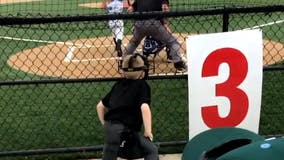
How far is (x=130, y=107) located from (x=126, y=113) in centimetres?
6

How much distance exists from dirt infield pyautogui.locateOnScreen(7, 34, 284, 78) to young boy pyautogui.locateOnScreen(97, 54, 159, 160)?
376 cm

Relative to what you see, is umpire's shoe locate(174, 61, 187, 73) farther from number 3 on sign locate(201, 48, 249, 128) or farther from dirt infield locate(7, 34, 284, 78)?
number 3 on sign locate(201, 48, 249, 128)

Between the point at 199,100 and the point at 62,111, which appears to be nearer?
the point at 199,100

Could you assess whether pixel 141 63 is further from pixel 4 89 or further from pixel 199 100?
pixel 4 89

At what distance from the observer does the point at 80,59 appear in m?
9.70

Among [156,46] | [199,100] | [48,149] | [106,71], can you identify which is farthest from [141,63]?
[156,46]

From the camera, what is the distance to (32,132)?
5934 mm

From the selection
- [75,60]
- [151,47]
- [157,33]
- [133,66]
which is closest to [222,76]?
[133,66]

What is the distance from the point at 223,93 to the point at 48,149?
1.67 meters

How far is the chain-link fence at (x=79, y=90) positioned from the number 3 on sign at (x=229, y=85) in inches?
17.3

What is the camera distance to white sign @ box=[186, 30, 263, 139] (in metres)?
4.49

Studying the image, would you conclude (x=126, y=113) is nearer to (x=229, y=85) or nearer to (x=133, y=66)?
(x=133, y=66)

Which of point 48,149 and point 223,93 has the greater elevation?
point 223,93

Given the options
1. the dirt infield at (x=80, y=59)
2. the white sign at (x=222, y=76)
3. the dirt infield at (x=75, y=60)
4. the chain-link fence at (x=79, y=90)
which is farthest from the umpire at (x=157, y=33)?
the white sign at (x=222, y=76)
